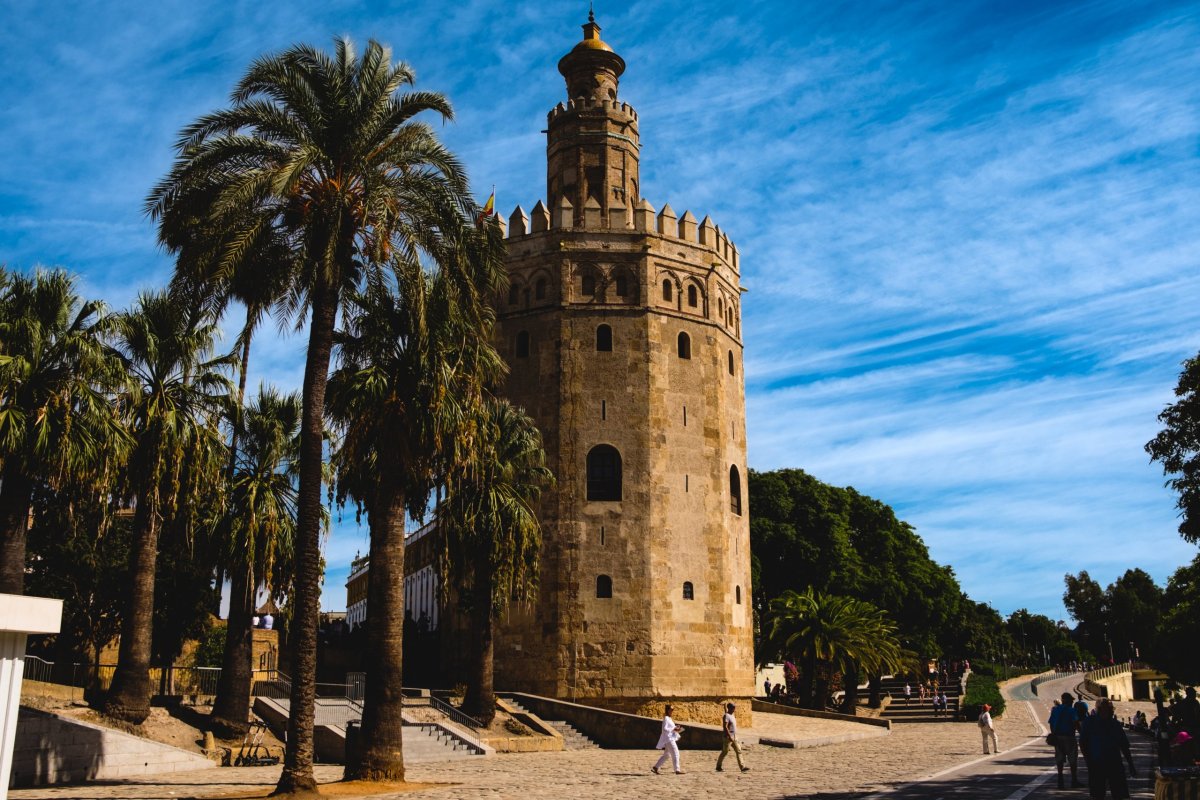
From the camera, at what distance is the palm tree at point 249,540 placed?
24969mm

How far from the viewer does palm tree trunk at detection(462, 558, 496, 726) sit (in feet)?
92.6

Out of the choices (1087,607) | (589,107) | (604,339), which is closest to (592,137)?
(589,107)

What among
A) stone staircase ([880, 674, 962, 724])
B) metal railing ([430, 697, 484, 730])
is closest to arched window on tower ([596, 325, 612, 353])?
metal railing ([430, 697, 484, 730])

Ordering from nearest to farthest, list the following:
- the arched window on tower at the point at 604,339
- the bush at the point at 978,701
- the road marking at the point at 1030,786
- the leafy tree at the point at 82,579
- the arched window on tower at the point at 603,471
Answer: the road marking at the point at 1030,786 < the leafy tree at the point at 82,579 < the arched window on tower at the point at 603,471 < the arched window on tower at the point at 604,339 < the bush at the point at 978,701

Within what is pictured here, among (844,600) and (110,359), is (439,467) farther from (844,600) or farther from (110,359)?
(844,600)

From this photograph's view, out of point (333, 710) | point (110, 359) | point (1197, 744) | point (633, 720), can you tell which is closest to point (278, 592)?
point (333, 710)

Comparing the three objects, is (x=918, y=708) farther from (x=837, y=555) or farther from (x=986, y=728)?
(x=986, y=728)

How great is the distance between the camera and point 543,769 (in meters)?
21.9

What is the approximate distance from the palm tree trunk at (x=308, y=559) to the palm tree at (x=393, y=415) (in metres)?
1.47

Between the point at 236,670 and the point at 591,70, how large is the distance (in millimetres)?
25058

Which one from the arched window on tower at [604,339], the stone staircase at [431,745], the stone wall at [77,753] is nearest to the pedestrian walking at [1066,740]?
the stone staircase at [431,745]

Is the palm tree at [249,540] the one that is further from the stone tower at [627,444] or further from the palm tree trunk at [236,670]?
the stone tower at [627,444]

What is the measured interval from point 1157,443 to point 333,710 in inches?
789

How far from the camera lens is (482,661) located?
28297 mm
